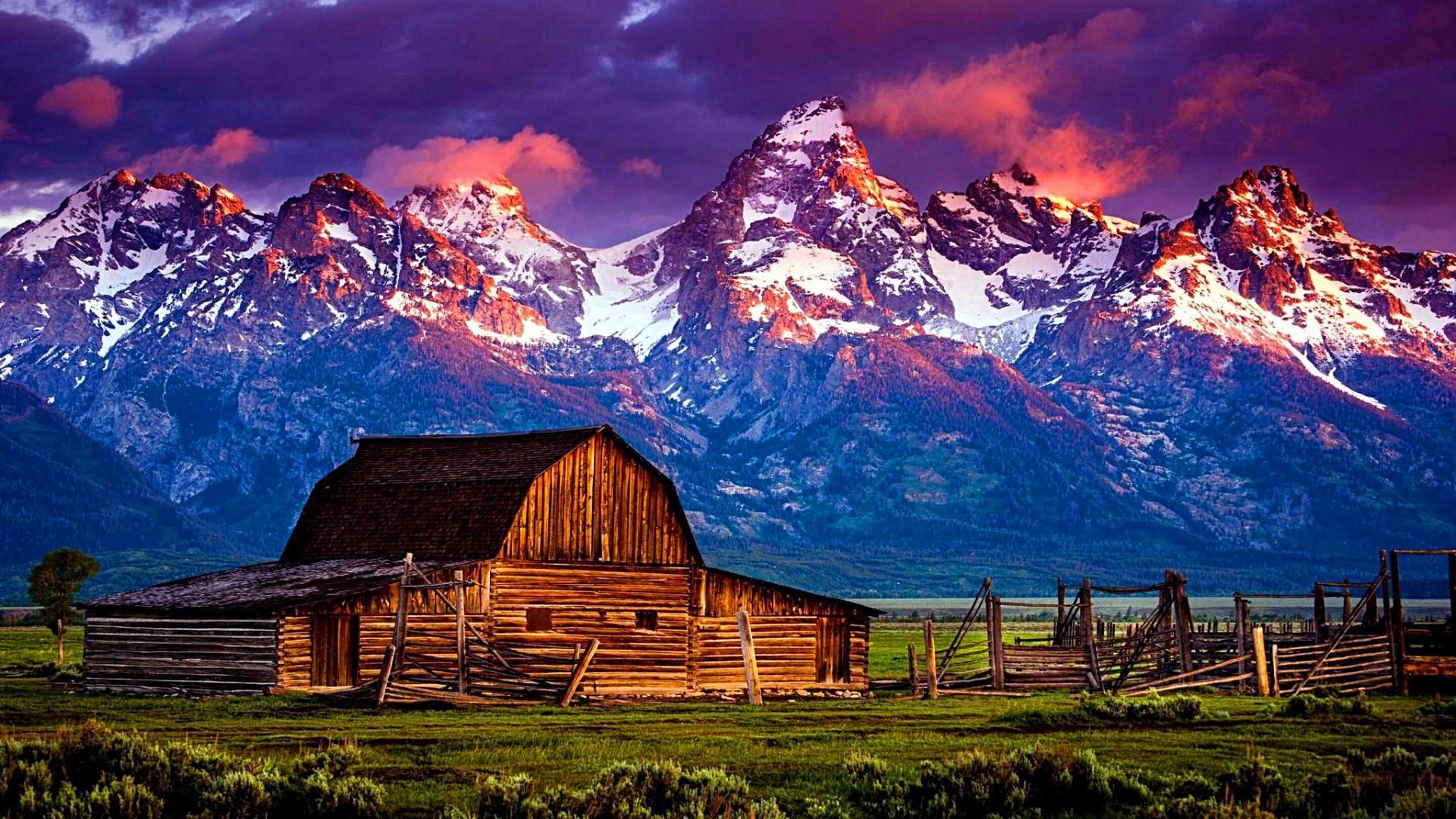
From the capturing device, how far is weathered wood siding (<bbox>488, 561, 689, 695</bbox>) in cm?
5356

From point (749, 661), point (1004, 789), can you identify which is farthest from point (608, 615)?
point (1004, 789)

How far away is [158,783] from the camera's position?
84.5 ft

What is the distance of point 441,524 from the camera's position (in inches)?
2208

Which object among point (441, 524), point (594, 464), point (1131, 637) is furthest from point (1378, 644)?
point (441, 524)

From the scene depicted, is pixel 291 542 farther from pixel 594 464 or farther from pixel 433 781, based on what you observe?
pixel 433 781

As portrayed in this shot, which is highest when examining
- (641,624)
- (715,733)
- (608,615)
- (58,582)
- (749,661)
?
(58,582)

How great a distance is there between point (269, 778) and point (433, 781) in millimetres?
3428

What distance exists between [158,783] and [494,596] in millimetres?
27546

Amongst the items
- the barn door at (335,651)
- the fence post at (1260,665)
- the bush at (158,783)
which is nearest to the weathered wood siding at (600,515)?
the barn door at (335,651)

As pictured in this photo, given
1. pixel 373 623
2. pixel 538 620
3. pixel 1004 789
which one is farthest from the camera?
pixel 538 620

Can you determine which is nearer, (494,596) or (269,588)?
(269,588)

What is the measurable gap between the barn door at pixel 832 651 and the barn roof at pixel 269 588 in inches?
536

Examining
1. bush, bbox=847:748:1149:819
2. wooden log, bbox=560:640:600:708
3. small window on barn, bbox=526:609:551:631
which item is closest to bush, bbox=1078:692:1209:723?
bush, bbox=847:748:1149:819

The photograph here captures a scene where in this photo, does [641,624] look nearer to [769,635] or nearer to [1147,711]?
[769,635]
